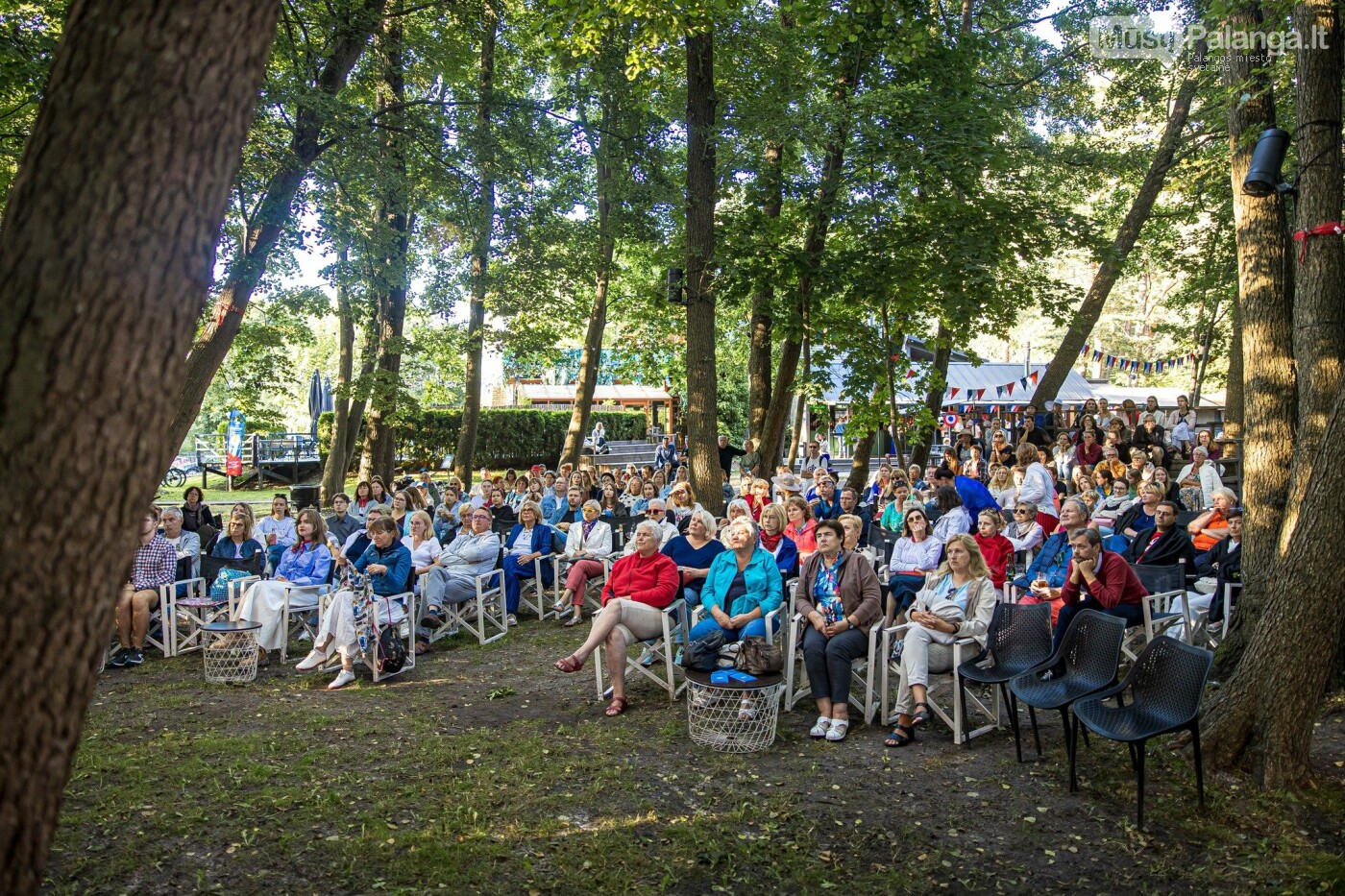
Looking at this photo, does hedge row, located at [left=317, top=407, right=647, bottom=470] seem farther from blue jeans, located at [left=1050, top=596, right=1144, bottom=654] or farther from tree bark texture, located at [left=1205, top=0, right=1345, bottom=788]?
tree bark texture, located at [left=1205, top=0, right=1345, bottom=788]

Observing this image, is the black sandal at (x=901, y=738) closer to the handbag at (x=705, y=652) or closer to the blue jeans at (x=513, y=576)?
the handbag at (x=705, y=652)

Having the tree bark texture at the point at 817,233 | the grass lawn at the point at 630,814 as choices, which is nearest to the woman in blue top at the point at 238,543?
the grass lawn at the point at 630,814

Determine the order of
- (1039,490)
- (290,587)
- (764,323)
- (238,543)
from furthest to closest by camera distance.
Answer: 1. (764,323)
2. (1039,490)
3. (238,543)
4. (290,587)

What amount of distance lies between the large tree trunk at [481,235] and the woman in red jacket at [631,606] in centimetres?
616

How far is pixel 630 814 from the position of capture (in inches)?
169

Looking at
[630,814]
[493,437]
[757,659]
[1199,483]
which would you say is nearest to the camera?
[630,814]

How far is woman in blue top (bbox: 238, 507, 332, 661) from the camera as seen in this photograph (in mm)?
7535

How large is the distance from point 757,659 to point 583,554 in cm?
386

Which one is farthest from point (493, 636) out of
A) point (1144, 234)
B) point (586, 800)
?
point (1144, 234)

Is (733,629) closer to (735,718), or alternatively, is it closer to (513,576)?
(735,718)

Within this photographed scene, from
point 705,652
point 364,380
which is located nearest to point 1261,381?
point 705,652

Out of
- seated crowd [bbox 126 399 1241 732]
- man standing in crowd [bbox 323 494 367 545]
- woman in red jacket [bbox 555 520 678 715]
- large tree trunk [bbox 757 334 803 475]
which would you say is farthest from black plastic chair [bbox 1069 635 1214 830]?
large tree trunk [bbox 757 334 803 475]

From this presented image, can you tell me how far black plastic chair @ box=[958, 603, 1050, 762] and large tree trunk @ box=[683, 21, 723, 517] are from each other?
16.1ft

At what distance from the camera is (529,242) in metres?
12.2
